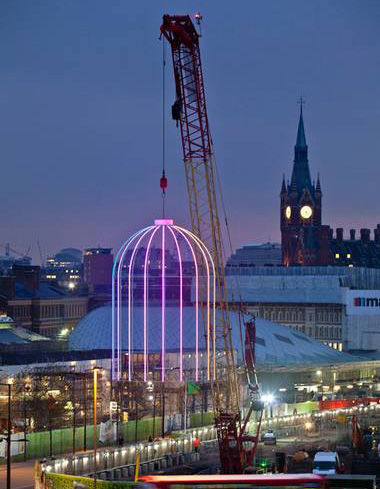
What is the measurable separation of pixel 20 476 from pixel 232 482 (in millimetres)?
32301

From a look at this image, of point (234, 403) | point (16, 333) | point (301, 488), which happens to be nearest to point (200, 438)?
point (234, 403)

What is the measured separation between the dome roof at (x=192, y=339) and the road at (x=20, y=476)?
64419 millimetres

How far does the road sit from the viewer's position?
8444 cm

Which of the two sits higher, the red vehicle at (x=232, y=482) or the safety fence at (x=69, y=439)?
the safety fence at (x=69, y=439)

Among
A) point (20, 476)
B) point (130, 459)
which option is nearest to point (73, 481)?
point (20, 476)

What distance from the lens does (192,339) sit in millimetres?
164375

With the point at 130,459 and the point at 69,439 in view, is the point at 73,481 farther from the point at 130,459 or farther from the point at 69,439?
the point at 69,439

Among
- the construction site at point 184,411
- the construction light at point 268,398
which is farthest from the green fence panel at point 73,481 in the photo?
the construction light at point 268,398

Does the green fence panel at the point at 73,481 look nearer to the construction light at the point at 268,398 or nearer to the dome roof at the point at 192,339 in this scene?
the construction light at the point at 268,398

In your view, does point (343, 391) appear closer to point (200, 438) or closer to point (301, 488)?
point (200, 438)

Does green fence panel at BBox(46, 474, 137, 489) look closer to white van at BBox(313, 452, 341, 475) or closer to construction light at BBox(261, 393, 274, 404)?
white van at BBox(313, 452, 341, 475)

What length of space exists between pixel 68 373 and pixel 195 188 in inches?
851

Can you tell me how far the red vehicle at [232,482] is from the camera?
5903cm

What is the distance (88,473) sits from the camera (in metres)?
90.6
